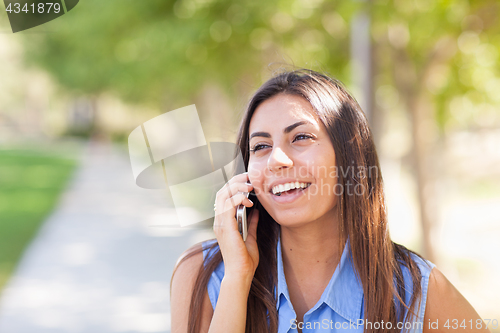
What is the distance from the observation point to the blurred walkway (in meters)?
5.35

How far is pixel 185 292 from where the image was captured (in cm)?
220

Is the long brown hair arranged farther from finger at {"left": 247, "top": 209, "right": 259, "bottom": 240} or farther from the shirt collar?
finger at {"left": 247, "top": 209, "right": 259, "bottom": 240}

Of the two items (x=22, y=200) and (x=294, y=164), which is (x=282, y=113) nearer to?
(x=294, y=164)

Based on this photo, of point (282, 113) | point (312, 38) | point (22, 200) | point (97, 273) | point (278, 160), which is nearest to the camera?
point (278, 160)

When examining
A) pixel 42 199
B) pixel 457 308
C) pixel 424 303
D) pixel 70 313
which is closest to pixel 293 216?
pixel 424 303

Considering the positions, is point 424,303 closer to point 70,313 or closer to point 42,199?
point 70,313

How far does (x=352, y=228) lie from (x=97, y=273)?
548 cm

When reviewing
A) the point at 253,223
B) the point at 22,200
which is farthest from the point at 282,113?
the point at 22,200

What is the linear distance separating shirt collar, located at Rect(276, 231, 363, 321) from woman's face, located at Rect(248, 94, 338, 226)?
0.25m

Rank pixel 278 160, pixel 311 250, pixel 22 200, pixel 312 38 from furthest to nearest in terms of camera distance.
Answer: pixel 22 200 < pixel 312 38 < pixel 311 250 < pixel 278 160

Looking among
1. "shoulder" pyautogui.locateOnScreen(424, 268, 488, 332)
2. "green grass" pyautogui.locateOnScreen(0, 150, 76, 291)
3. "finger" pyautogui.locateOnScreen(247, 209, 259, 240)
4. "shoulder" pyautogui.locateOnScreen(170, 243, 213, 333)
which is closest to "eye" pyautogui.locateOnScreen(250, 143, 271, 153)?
"finger" pyautogui.locateOnScreen(247, 209, 259, 240)

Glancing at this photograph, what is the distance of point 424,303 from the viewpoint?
2.10 metres

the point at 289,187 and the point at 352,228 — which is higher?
the point at 289,187

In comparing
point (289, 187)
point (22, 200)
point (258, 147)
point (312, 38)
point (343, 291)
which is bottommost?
point (343, 291)
